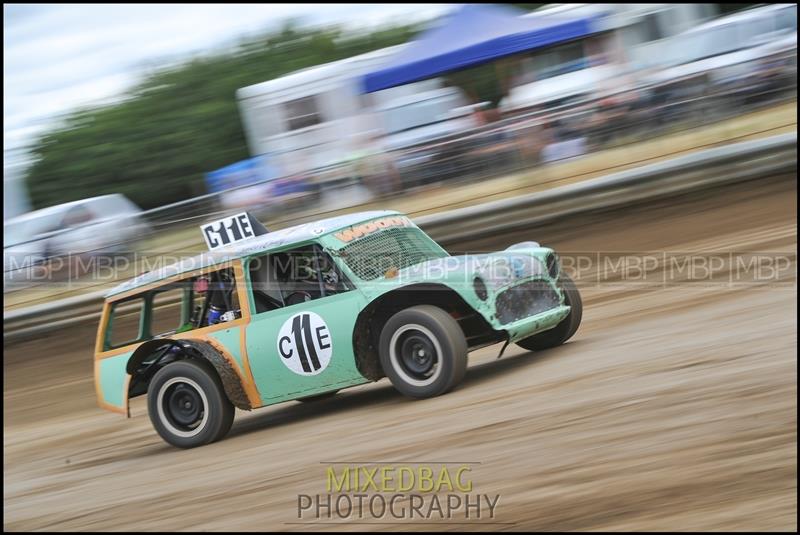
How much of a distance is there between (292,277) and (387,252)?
68 centimetres

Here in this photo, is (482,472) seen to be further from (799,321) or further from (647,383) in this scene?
(799,321)

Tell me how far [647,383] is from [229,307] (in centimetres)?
304

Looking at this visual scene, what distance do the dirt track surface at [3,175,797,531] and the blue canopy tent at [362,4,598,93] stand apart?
430cm

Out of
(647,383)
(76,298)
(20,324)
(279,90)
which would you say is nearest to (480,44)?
(279,90)

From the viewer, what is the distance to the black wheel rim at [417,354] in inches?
244

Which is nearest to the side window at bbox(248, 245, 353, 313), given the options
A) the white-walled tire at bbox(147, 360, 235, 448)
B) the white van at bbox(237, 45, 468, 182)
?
the white-walled tire at bbox(147, 360, 235, 448)

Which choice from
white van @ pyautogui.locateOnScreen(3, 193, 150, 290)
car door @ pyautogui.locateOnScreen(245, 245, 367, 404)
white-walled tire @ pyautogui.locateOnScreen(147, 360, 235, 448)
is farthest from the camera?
white van @ pyautogui.locateOnScreen(3, 193, 150, 290)

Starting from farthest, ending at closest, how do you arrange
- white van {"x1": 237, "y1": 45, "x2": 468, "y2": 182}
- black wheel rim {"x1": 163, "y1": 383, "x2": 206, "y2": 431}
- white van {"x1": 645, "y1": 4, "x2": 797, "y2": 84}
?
white van {"x1": 237, "y1": 45, "x2": 468, "y2": 182} < white van {"x1": 645, "y1": 4, "x2": 797, "y2": 84} < black wheel rim {"x1": 163, "y1": 383, "x2": 206, "y2": 431}

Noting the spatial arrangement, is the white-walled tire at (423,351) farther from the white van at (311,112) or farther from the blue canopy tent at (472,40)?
the white van at (311,112)

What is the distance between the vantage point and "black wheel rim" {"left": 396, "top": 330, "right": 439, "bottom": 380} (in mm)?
6207

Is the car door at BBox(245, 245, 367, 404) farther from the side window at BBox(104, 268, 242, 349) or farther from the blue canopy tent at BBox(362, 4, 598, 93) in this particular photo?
the blue canopy tent at BBox(362, 4, 598, 93)

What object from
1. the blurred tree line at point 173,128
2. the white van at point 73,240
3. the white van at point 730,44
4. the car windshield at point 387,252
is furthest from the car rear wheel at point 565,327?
the blurred tree line at point 173,128

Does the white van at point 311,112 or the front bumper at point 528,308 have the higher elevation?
the white van at point 311,112

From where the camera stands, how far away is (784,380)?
17.0ft
